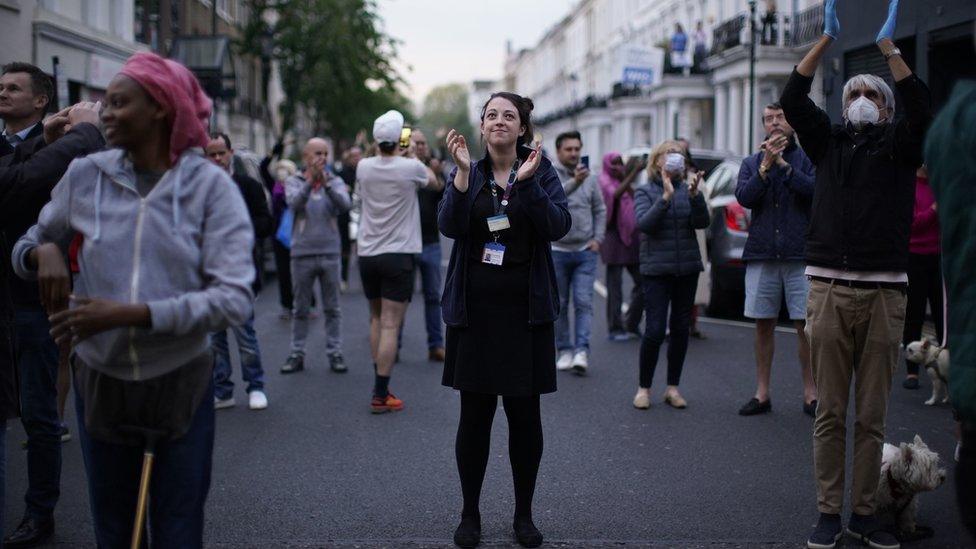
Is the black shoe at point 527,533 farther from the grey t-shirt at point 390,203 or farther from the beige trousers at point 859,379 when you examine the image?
the grey t-shirt at point 390,203

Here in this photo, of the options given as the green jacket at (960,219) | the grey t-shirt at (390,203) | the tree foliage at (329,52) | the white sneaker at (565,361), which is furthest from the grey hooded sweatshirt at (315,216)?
the tree foliage at (329,52)

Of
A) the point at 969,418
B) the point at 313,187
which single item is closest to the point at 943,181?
the point at 969,418

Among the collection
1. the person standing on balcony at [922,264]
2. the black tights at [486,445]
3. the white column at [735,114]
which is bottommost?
the black tights at [486,445]

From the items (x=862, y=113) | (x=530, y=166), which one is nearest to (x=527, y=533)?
(x=530, y=166)

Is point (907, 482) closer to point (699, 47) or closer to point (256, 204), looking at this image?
point (256, 204)

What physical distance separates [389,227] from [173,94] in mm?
5045

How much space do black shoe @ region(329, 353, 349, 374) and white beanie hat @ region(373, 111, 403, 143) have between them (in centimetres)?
228

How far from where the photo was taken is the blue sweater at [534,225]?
15.2 feet

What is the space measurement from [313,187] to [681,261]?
10.5 ft

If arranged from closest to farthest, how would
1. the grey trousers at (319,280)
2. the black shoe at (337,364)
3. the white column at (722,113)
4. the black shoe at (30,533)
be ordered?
1. the black shoe at (30,533)
2. the grey trousers at (319,280)
3. the black shoe at (337,364)
4. the white column at (722,113)

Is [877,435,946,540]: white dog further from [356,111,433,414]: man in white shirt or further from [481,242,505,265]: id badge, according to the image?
[356,111,433,414]: man in white shirt

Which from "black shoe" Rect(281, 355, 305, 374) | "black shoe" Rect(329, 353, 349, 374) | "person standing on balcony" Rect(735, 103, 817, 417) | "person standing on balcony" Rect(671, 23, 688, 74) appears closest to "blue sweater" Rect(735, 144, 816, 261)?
"person standing on balcony" Rect(735, 103, 817, 417)

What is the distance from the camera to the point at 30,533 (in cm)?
484

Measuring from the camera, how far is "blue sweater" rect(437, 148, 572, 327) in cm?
464
